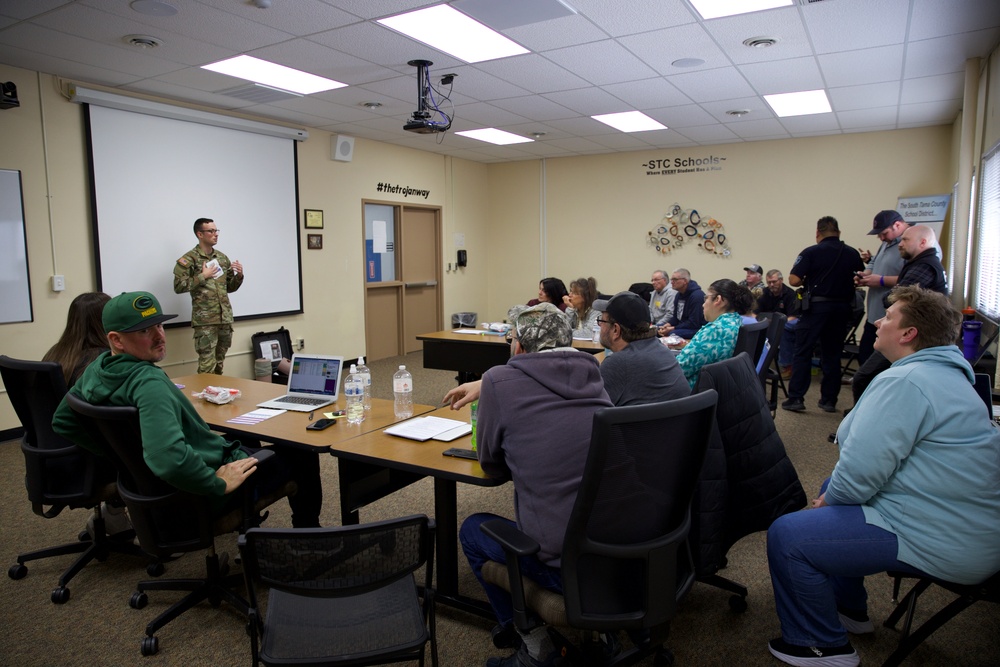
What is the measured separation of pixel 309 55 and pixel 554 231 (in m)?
5.66

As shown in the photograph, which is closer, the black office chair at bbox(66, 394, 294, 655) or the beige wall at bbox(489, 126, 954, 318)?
the black office chair at bbox(66, 394, 294, 655)

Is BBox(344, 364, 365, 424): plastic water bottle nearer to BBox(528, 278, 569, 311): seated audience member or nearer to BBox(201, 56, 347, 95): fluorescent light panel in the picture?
BBox(528, 278, 569, 311): seated audience member

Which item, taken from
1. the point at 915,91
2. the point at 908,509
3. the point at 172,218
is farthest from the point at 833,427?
the point at 172,218

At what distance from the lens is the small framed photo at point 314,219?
7188mm

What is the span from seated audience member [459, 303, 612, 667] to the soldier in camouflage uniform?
15.0 feet

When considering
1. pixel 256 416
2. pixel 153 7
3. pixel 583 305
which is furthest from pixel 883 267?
pixel 153 7

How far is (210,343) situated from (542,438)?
4872mm

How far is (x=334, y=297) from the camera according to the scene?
25.1ft

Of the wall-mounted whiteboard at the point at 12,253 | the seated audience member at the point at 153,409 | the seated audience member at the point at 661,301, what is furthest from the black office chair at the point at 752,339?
the wall-mounted whiteboard at the point at 12,253

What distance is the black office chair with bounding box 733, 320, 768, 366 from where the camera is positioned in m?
3.45

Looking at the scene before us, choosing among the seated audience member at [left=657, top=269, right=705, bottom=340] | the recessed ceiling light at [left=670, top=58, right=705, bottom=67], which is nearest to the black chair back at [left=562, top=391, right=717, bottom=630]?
the recessed ceiling light at [left=670, top=58, right=705, bottom=67]

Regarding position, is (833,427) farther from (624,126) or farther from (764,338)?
(624,126)

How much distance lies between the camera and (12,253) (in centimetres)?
479

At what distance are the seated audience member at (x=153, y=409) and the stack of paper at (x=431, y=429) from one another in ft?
1.91
